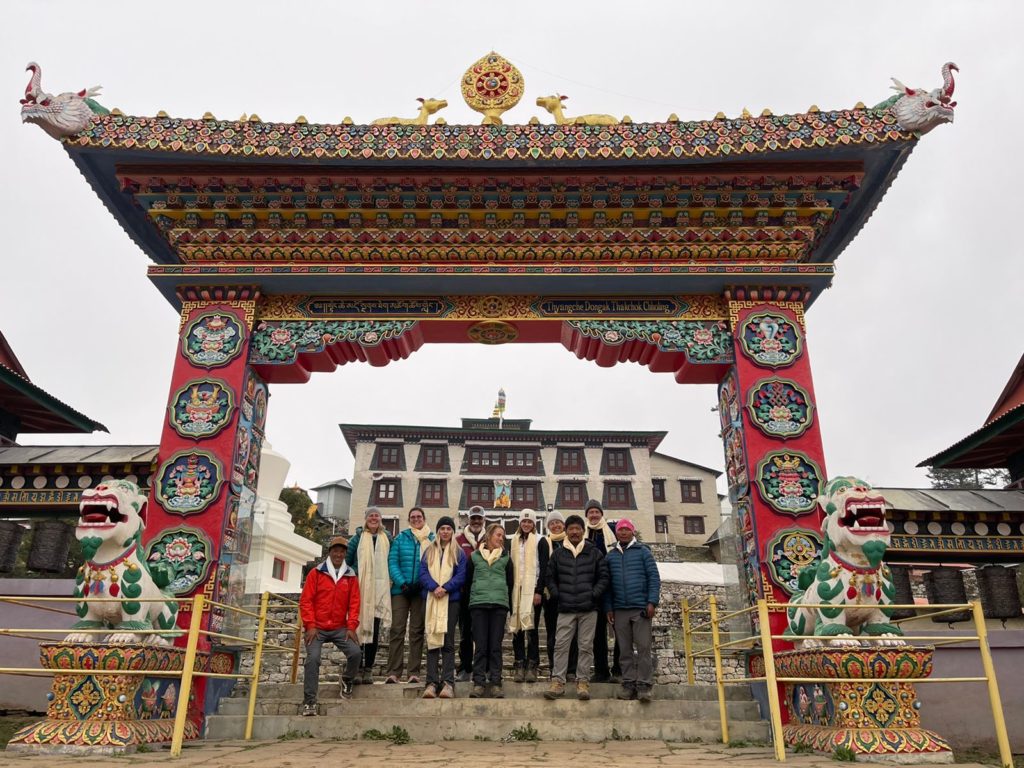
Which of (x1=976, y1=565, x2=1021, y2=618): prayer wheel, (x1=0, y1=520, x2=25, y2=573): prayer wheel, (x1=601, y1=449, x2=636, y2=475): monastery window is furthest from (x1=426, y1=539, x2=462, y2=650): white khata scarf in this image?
(x1=601, y1=449, x2=636, y2=475): monastery window

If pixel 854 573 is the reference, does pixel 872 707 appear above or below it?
below

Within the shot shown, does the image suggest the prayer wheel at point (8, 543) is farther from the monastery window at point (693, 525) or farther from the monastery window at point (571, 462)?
the monastery window at point (693, 525)

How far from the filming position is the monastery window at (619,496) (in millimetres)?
41969

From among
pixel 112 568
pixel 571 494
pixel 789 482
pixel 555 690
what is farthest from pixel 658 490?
pixel 112 568

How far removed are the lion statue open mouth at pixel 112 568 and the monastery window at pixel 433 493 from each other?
1389 inches

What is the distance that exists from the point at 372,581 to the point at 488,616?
53.0 inches

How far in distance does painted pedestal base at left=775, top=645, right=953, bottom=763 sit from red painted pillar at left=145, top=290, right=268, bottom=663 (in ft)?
18.0

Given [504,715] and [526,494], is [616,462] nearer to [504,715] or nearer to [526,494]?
[526,494]

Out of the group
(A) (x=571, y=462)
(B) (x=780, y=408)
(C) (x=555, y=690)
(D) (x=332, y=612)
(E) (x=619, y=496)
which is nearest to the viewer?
(C) (x=555, y=690)

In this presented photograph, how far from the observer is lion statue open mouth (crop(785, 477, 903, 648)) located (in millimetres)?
5598

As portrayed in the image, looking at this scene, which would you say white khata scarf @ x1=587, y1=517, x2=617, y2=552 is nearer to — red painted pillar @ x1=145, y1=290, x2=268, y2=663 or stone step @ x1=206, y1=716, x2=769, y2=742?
stone step @ x1=206, y1=716, x2=769, y2=742

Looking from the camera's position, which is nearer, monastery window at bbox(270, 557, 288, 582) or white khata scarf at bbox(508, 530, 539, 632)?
white khata scarf at bbox(508, 530, 539, 632)

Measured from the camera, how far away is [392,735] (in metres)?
5.72

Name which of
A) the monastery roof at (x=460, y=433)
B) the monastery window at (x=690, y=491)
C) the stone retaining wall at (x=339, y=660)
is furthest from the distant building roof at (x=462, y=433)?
the stone retaining wall at (x=339, y=660)
